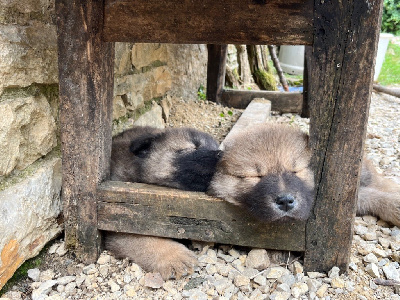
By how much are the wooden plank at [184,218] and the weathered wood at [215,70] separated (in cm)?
370

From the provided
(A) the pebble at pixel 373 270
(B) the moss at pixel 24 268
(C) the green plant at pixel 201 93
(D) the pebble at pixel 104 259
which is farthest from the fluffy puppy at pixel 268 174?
(C) the green plant at pixel 201 93

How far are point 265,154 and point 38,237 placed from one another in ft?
4.77

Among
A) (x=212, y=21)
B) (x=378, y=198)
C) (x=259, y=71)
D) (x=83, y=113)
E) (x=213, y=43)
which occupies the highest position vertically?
(x=212, y=21)

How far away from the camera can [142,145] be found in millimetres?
2980

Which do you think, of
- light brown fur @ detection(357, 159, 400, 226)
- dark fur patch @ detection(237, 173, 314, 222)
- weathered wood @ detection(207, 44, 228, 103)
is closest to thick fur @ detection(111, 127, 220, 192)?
dark fur patch @ detection(237, 173, 314, 222)

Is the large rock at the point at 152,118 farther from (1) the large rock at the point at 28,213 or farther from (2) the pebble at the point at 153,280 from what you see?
Answer: (2) the pebble at the point at 153,280

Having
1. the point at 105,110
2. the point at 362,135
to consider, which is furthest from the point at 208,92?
the point at 362,135

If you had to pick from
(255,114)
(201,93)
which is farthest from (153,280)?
(201,93)

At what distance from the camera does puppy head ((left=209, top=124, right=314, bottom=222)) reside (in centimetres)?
212

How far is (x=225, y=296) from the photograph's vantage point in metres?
2.22

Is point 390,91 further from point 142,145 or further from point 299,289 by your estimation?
point 299,289

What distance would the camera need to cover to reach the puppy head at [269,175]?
2119mm

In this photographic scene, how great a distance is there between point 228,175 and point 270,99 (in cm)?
403

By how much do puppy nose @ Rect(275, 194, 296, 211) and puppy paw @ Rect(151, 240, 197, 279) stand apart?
68 cm
